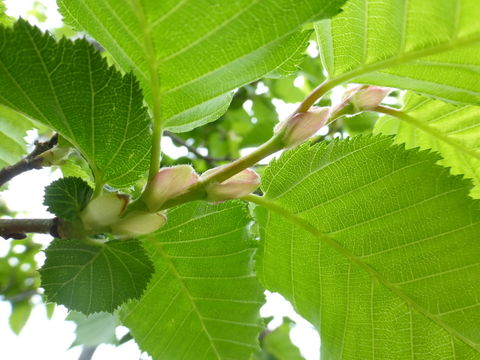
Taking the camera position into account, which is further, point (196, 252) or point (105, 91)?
point (196, 252)

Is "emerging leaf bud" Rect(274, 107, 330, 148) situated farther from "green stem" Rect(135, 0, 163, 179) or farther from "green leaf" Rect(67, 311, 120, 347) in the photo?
"green leaf" Rect(67, 311, 120, 347)

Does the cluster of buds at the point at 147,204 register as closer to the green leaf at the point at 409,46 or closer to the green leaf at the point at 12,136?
the green leaf at the point at 409,46


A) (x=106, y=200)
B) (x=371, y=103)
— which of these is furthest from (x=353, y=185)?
(x=106, y=200)

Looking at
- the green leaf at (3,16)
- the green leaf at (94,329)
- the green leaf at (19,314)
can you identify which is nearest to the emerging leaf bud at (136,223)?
the green leaf at (3,16)

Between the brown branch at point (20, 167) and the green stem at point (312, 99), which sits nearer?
the green stem at point (312, 99)

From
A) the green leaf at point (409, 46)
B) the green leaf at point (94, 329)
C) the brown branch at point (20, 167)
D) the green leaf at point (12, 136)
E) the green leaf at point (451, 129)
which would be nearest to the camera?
the green leaf at point (409, 46)

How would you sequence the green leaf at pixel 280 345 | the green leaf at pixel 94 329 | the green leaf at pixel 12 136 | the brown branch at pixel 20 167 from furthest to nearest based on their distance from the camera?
the green leaf at pixel 280 345 → the green leaf at pixel 94 329 → the green leaf at pixel 12 136 → the brown branch at pixel 20 167

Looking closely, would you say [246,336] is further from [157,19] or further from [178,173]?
[157,19]
